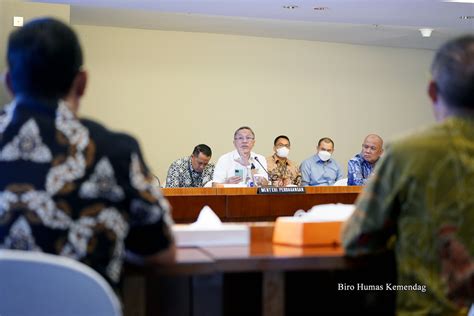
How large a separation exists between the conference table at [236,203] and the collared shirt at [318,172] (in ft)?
8.28

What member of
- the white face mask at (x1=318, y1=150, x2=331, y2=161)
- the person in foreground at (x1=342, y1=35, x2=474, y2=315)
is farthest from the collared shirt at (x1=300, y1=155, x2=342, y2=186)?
the person in foreground at (x1=342, y1=35, x2=474, y2=315)

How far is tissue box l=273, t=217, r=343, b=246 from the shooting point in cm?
172

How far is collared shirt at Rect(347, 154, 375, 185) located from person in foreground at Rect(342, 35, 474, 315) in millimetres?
5197

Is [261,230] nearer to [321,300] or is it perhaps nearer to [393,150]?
[321,300]

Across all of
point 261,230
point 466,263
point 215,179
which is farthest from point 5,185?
point 215,179

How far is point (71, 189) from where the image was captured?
1383 millimetres

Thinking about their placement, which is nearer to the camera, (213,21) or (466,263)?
(466,263)

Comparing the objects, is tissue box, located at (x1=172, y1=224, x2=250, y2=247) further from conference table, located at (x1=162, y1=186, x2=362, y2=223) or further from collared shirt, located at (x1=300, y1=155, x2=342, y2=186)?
collared shirt, located at (x1=300, y1=155, x2=342, y2=186)

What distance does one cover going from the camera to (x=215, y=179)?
22.2 ft

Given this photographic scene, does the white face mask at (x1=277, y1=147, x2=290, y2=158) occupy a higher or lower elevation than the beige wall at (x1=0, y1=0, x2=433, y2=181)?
lower

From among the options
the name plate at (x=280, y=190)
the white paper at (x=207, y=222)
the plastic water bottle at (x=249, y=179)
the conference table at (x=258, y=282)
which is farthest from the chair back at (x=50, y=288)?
the plastic water bottle at (x=249, y=179)

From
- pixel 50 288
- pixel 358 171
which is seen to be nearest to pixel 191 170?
pixel 358 171

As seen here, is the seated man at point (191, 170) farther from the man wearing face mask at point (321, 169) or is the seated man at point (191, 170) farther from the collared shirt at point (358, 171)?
the man wearing face mask at point (321, 169)

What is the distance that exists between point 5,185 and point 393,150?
2.57 ft
